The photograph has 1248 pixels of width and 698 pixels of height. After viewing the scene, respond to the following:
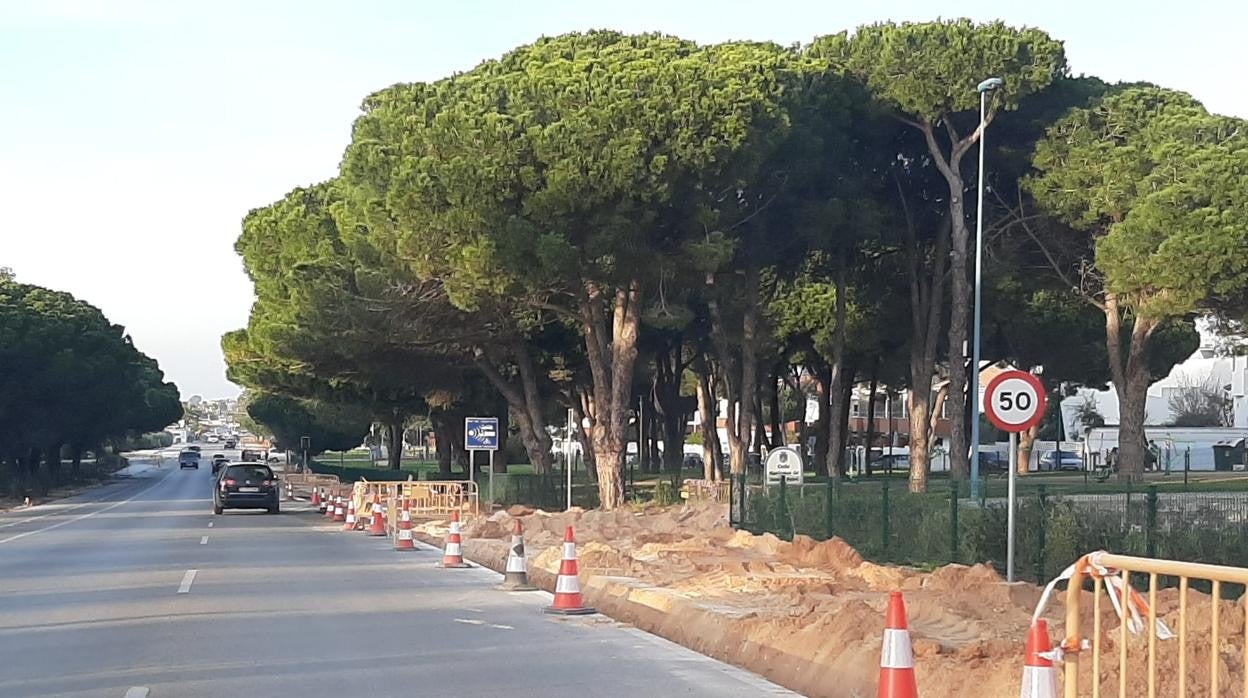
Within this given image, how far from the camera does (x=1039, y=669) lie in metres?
6.56

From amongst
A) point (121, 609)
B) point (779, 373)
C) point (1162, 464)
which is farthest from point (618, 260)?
point (1162, 464)

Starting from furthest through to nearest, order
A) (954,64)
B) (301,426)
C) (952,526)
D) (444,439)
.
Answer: (301,426) < (444,439) < (954,64) < (952,526)

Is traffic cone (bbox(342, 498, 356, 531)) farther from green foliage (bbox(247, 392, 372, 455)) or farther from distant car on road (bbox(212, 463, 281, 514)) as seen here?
green foliage (bbox(247, 392, 372, 455))

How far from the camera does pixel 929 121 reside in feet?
121

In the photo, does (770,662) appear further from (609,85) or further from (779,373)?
(779,373)

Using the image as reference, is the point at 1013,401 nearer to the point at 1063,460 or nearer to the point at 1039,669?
the point at 1039,669

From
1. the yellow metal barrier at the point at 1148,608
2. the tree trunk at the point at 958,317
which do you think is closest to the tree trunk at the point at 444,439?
the tree trunk at the point at 958,317

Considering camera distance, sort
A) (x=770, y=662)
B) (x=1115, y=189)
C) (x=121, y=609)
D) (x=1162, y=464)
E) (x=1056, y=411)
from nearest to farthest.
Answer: (x=770, y=662) → (x=121, y=609) → (x=1115, y=189) → (x=1162, y=464) → (x=1056, y=411)

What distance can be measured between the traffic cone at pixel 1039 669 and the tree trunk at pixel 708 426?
34.4m

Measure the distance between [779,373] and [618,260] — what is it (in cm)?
2827

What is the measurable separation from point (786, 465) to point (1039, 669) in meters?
16.5

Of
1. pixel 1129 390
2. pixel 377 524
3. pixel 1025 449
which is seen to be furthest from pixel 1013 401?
pixel 1025 449

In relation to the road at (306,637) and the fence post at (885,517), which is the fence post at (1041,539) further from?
the road at (306,637)

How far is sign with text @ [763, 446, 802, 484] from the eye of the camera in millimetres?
22953
